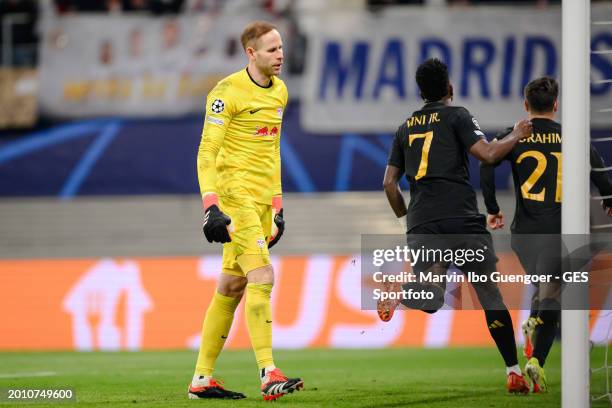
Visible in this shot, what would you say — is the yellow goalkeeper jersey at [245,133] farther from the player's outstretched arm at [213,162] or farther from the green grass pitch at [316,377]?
the green grass pitch at [316,377]

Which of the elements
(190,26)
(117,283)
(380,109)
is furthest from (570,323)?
(190,26)

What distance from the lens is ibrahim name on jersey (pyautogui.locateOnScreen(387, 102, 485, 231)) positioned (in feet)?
20.3

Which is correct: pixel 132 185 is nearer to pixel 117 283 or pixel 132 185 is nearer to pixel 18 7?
pixel 18 7

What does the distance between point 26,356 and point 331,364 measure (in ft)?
11.6

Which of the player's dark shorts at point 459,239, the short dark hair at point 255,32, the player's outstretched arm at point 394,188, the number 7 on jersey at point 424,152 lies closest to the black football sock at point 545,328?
the player's dark shorts at point 459,239

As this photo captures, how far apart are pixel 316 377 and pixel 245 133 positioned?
2.43 metres

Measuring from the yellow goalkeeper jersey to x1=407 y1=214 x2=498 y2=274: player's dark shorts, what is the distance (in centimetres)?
88

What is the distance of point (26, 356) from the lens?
11.5 meters

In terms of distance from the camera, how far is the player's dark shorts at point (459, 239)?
6.20 metres

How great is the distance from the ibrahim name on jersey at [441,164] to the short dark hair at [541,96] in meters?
0.55

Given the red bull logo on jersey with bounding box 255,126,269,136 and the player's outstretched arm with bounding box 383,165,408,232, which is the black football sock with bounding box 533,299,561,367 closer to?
the player's outstretched arm with bounding box 383,165,408,232

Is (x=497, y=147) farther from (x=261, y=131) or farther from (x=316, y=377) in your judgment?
(x=316, y=377)

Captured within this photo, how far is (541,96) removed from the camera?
6.56m

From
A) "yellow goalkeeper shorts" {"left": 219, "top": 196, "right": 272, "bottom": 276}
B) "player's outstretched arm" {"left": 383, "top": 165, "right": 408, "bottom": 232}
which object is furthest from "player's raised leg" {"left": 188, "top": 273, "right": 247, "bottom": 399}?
"player's outstretched arm" {"left": 383, "top": 165, "right": 408, "bottom": 232}
